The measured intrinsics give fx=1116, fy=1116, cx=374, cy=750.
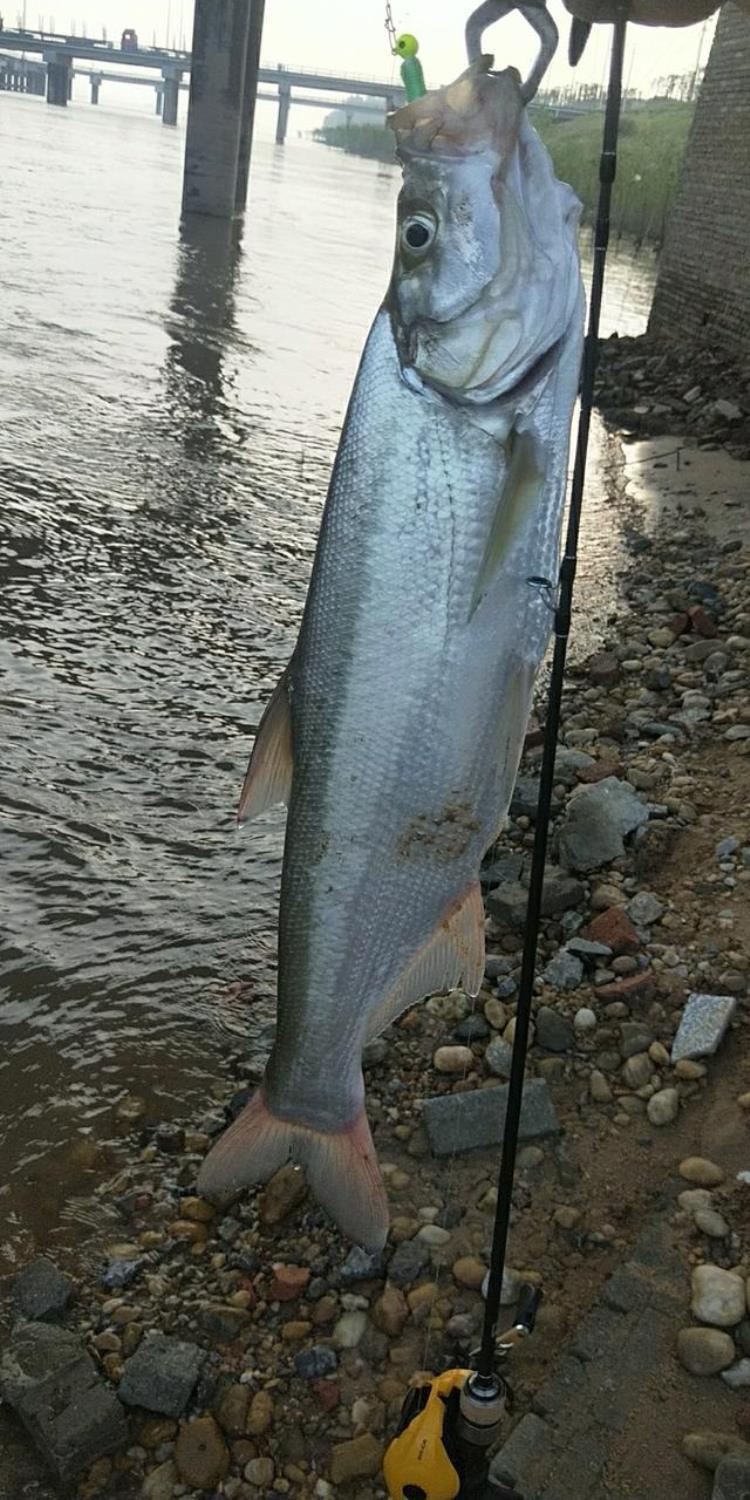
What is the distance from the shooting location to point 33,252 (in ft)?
79.4

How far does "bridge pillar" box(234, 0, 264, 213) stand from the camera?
3684 centimetres

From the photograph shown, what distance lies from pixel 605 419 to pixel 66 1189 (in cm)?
1543

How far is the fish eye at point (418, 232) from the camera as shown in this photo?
6.86 feet

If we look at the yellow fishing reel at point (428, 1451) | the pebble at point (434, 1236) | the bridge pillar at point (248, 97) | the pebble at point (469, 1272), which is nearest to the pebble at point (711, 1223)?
the pebble at point (469, 1272)

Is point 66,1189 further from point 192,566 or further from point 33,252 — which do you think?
point 33,252

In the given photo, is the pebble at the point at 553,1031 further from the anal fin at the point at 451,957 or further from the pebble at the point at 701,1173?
the anal fin at the point at 451,957

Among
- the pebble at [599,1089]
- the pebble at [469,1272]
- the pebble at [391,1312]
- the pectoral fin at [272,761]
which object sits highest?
the pectoral fin at [272,761]

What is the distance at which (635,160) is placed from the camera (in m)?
51.4

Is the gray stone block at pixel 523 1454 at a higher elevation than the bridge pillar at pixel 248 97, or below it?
below

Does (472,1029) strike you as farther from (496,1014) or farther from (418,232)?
(418,232)

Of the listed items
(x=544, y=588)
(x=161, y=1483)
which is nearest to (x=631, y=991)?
(x=161, y=1483)

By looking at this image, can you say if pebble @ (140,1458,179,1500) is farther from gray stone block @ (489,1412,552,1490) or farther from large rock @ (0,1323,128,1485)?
gray stone block @ (489,1412,552,1490)

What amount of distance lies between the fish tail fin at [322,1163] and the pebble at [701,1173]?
1.36 m

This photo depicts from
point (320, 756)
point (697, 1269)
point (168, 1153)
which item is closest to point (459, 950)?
point (320, 756)
